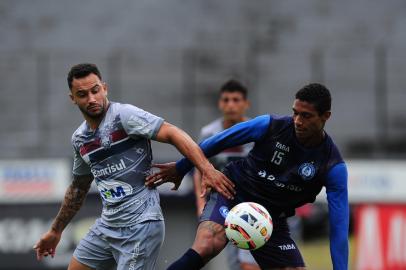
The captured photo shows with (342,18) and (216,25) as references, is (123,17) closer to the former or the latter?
(216,25)

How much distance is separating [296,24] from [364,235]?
7.33 meters

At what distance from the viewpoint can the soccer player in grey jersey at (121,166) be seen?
21.3 feet

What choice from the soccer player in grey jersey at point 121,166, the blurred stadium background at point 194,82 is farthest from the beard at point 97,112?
the blurred stadium background at point 194,82

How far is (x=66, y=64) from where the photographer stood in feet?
59.4

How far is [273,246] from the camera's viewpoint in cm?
688

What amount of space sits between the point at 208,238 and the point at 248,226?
0.35 m

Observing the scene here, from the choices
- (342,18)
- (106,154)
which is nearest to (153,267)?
(106,154)

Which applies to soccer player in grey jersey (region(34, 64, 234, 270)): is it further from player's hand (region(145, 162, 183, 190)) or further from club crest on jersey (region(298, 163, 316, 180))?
club crest on jersey (region(298, 163, 316, 180))

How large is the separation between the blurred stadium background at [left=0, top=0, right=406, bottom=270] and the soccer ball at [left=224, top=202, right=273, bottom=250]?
6891 mm

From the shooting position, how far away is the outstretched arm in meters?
7.08

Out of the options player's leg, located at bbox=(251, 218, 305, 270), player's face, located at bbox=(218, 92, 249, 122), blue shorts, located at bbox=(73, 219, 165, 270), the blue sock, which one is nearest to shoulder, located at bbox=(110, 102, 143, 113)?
blue shorts, located at bbox=(73, 219, 165, 270)

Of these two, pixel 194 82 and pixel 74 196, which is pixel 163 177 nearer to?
pixel 74 196

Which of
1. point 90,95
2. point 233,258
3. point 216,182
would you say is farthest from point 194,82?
point 216,182

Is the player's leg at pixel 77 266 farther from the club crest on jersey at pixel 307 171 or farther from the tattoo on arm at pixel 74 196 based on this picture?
the club crest on jersey at pixel 307 171
